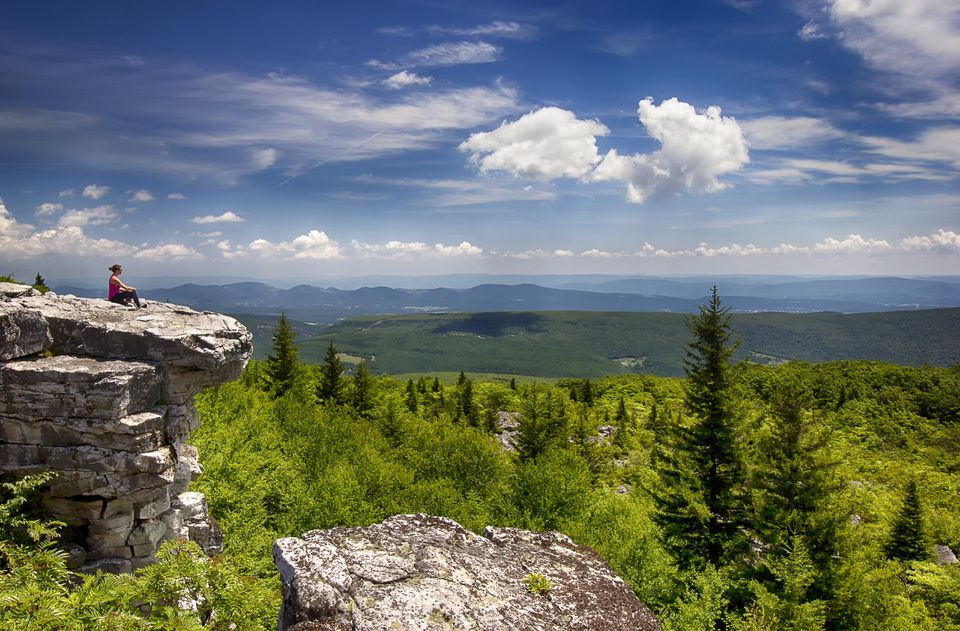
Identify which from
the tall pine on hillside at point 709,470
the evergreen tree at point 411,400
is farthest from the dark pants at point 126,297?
the evergreen tree at point 411,400

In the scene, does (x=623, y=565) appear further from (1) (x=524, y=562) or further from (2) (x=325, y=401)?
(2) (x=325, y=401)

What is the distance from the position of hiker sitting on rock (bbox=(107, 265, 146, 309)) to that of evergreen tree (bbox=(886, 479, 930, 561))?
35.6 meters

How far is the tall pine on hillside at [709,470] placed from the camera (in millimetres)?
20266

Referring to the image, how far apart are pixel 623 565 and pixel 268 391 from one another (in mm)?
35658

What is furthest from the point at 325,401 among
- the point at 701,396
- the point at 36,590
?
the point at 36,590

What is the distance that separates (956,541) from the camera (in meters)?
28.3

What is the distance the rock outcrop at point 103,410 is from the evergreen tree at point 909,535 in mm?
32444

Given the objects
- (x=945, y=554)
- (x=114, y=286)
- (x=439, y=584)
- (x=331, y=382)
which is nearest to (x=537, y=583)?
(x=439, y=584)

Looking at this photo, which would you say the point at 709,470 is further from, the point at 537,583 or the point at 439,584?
the point at 439,584

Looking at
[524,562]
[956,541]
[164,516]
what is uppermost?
[524,562]

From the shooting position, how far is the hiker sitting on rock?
16.8m

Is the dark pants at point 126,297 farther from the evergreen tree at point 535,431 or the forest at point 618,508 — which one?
the evergreen tree at point 535,431

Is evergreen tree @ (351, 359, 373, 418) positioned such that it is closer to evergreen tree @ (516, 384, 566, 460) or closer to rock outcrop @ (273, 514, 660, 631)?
evergreen tree @ (516, 384, 566, 460)

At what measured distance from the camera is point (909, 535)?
24.8m
